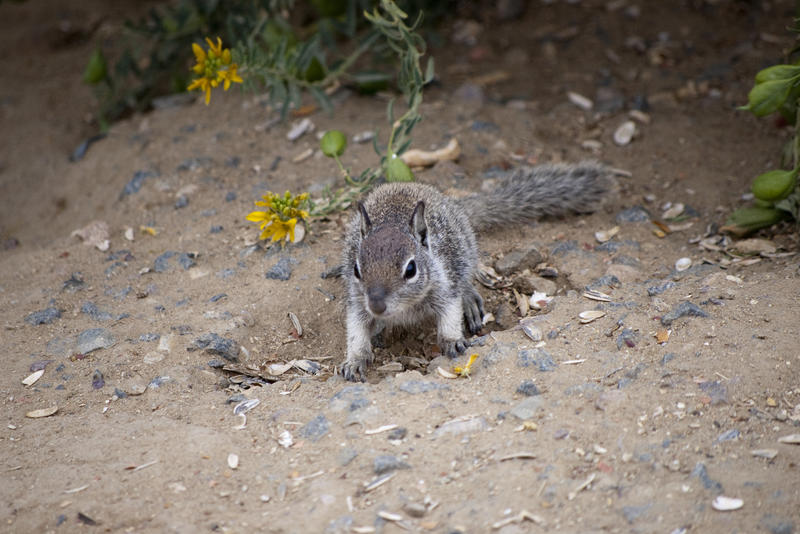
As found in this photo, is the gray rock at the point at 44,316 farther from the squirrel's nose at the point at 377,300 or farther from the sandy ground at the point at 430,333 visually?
the squirrel's nose at the point at 377,300

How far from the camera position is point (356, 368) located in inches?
151

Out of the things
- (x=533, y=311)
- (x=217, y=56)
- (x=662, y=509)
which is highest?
(x=217, y=56)

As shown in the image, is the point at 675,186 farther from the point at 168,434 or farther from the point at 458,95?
the point at 168,434

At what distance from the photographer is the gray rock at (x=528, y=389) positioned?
322 centimetres

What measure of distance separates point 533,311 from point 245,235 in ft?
6.50

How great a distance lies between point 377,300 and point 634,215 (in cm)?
226

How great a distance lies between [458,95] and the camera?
6.20 meters

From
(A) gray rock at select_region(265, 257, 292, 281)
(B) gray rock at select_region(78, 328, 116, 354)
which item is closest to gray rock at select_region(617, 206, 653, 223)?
(A) gray rock at select_region(265, 257, 292, 281)

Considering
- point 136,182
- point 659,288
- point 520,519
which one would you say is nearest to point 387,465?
point 520,519

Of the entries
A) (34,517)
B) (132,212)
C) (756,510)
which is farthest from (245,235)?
(756,510)

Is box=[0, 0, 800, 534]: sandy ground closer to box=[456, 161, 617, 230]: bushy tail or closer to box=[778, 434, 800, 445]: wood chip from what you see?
box=[778, 434, 800, 445]: wood chip

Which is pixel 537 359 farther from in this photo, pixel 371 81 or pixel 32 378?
pixel 371 81

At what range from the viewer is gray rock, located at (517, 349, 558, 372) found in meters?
3.40

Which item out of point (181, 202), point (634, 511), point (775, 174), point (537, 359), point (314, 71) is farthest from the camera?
point (314, 71)
